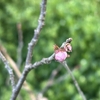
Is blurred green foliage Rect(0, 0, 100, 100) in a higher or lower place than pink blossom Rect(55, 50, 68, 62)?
higher

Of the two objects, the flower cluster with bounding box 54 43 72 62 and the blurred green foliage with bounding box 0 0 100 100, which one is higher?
the blurred green foliage with bounding box 0 0 100 100

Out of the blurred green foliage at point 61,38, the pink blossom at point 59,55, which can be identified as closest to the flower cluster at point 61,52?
the pink blossom at point 59,55

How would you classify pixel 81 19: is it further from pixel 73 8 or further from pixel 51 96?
pixel 51 96

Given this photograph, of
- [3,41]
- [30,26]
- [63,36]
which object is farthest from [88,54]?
[3,41]

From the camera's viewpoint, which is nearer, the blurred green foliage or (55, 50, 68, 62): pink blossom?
(55, 50, 68, 62): pink blossom

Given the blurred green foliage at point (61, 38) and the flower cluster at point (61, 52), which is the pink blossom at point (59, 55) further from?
the blurred green foliage at point (61, 38)

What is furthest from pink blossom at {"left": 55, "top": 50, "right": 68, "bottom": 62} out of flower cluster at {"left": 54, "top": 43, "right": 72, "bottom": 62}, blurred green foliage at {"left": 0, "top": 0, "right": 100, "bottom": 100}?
blurred green foliage at {"left": 0, "top": 0, "right": 100, "bottom": 100}

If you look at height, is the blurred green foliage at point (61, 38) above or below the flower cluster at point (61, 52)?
above

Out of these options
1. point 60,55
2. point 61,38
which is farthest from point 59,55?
point 61,38

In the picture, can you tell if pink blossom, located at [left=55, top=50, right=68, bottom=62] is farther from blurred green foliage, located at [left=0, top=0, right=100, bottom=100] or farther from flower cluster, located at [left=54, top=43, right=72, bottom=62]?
blurred green foliage, located at [left=0, top=0, right=100, bottom=100]

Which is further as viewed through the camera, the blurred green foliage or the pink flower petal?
the blurred green foliage
